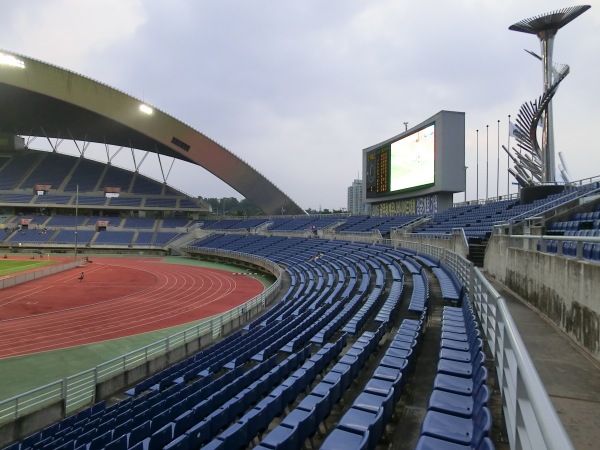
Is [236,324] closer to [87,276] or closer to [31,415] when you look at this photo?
[31,415]

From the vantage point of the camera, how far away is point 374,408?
4.73 m

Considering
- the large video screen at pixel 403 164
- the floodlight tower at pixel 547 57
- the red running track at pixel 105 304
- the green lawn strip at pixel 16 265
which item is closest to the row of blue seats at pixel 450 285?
the red running track at pixel 105 304

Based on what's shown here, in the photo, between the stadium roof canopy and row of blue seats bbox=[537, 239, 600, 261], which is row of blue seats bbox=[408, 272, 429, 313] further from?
the stadium roof canopy

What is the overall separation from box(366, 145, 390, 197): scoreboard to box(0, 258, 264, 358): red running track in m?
14.8

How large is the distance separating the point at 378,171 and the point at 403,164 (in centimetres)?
379

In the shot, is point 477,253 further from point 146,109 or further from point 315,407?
point 146,109

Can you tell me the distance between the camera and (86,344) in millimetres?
15031

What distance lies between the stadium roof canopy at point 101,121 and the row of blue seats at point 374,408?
52.7 metres

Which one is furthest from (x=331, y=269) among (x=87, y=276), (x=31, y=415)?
(x=87, y=276)

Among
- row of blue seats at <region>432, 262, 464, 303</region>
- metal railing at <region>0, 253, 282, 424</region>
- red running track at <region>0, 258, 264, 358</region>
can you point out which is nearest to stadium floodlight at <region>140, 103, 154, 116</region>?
red running track at <region>0, 258, 264, 358</region>

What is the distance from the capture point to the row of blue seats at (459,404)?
3.22 m

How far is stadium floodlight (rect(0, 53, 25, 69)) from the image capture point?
44.0 meters

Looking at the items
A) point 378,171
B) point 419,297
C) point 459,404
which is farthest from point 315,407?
point 378,171

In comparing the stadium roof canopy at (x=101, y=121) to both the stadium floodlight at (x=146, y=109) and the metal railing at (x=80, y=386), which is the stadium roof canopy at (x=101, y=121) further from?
the metal railing at (x=80, y=386)
